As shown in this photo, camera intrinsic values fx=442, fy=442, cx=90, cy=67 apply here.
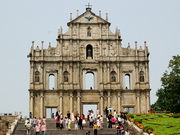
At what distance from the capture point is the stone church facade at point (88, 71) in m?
62.1

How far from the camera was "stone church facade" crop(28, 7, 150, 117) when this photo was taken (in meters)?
62.1

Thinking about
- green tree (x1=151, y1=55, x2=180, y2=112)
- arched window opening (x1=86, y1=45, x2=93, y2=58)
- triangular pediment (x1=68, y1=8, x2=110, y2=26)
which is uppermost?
triangular pediment (x1=68, y1=8, x2=110, y2=26)

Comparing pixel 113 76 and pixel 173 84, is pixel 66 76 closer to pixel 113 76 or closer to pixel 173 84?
pixel 113 76

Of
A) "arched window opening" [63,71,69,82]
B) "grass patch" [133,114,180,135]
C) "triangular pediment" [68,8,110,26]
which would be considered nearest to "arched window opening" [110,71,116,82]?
"arched window opening" [63,71,69,82]

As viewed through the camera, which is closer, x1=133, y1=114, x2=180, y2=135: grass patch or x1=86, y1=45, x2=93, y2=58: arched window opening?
x1=133, y1=114, x2=180, y2=135: grass patch

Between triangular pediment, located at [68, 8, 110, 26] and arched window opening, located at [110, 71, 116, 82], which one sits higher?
triangular pediment, located at [68, 8, 110, 26]

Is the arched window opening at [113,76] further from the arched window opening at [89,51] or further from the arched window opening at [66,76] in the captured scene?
the arched window opening at [66,76]

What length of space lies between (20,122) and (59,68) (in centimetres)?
1493

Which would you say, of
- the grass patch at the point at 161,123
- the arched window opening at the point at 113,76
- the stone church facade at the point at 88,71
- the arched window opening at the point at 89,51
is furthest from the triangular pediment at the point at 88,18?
the grass patch at the point at 161,123

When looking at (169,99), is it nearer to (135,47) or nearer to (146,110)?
(146,110)

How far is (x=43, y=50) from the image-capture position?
2501 inches

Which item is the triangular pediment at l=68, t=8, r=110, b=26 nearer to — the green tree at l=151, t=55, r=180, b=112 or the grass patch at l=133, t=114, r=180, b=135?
the green tree at l=151, t=55, r=180, b=112

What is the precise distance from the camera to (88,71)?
63.7 m

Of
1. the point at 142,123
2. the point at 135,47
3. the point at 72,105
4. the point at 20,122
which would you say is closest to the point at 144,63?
the point at 135,47
